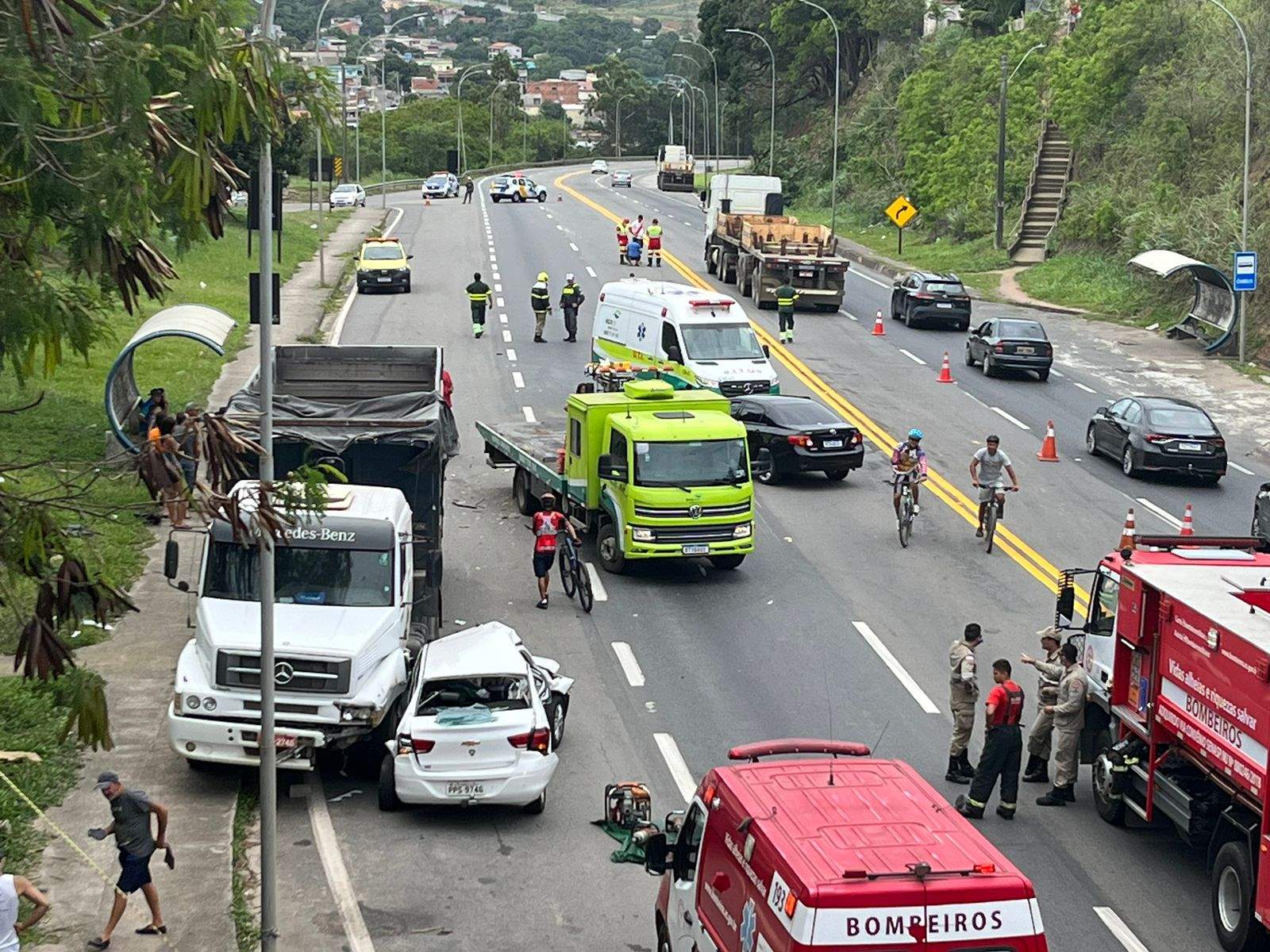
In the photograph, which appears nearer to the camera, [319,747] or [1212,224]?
[319,747]

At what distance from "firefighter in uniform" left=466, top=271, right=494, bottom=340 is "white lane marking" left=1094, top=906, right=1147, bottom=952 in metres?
29.6

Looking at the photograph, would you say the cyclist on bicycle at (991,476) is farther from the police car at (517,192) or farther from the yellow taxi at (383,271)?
the police car at (517,192)

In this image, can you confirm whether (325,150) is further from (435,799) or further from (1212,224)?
(1212,224)

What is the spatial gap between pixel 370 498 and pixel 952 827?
984 cm

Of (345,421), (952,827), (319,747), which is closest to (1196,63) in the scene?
(345,421)

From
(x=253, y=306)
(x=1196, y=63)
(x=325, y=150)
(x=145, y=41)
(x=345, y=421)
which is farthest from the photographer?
(x=1196, y=63)

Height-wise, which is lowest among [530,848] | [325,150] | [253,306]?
[530,848]

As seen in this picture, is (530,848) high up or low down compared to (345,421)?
down

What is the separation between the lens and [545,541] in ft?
72.8

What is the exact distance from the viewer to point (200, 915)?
44.0ft

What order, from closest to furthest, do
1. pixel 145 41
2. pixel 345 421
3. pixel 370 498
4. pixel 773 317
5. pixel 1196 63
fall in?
A: pixel 145 41, pixel 370 498, pixel 345 421, pixel 773 317, pixel 1196 63

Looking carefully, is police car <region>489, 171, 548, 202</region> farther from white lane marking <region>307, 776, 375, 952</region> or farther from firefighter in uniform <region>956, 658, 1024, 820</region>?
firefighter in uniform <region>956, 658, 1024, 820</region>

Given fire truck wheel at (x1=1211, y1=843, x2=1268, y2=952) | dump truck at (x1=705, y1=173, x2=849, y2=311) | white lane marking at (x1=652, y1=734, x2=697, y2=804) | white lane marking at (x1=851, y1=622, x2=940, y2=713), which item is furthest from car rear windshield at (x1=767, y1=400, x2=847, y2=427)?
dump truck at (x1=705, y1=173, x2=849, y2=311)

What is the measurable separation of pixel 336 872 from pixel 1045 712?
6.74 m
